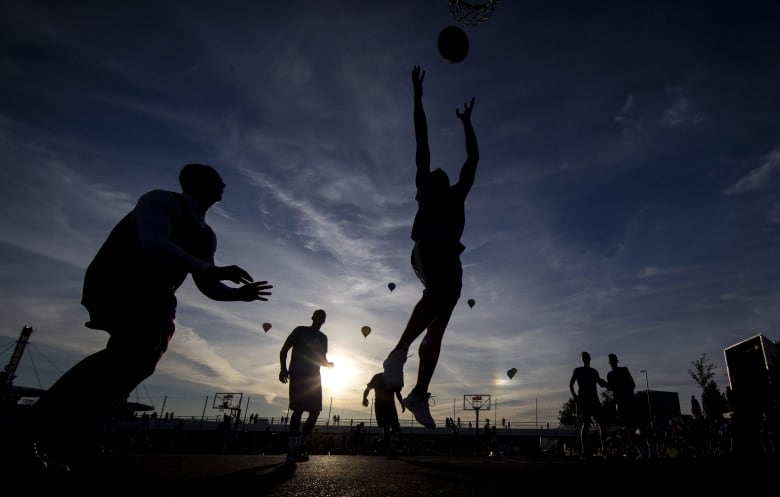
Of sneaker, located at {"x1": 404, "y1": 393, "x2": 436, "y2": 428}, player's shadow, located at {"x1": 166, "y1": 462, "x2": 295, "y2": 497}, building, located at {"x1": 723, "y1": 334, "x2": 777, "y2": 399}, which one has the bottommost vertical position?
player's shadow, located at {"x1": 166, "y1": 462, "x2": 295, "y2": 497}

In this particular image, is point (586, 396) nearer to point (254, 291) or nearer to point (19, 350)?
point (254, 291)

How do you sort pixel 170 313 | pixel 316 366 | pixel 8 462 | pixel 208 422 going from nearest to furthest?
pixel 8 462 < pixel 170 313 < pixel 316 366 < pixel 208 422

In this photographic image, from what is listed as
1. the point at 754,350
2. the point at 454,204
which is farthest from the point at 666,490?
the point at 754,350

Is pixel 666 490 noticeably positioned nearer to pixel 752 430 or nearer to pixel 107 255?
pixel 107 255

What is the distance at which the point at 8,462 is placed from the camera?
5.75ft

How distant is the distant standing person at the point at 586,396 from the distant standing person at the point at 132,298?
791 cm

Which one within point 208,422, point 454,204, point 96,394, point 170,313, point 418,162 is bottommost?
point 208,422

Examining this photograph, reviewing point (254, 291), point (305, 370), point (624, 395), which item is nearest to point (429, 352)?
point (254, 291)

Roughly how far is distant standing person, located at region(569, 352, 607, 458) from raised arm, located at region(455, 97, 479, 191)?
620 centimetres

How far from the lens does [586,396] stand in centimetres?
830

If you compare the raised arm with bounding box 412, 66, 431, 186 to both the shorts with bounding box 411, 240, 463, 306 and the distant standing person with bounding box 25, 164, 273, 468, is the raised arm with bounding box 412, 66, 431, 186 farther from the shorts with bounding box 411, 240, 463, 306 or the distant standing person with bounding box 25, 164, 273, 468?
the distant standing person with bounding box 25, 164, 273, 468

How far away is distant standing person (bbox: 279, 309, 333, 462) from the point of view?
626cm

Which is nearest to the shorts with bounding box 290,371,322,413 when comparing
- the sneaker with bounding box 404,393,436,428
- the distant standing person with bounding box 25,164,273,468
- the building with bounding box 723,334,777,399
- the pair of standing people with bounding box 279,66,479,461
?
the pair of standing people with bounding box 279,66,479,461

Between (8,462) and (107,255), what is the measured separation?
96 cm
